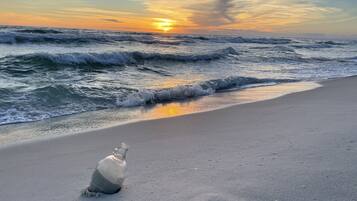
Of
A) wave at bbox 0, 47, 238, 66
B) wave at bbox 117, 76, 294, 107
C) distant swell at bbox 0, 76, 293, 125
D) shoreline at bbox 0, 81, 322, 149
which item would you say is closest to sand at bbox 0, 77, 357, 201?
shoreline at bbox 0, 81, 322, 149

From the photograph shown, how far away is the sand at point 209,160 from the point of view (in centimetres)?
257

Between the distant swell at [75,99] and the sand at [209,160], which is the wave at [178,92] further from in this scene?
the sand at [209,160]

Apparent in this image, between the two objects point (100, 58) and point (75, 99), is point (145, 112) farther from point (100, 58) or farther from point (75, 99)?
point (100, 58)

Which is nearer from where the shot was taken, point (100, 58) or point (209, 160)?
point (209, 160)

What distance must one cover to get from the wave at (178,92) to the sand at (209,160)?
2040mm

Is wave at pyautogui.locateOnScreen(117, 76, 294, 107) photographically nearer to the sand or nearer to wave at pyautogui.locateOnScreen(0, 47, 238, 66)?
the sand

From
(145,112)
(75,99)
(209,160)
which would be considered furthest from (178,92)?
(209,160)

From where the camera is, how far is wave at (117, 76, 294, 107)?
24.7ft

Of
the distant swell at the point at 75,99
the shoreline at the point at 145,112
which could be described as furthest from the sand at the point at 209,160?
the distant swell at the point at 75,99

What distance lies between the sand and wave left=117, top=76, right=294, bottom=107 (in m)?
2.04

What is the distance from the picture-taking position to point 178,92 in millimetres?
8305

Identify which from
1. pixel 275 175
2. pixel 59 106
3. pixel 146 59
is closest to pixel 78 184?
pixel 275 175

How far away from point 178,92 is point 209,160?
16.6 ft

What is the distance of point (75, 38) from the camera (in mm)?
25375
